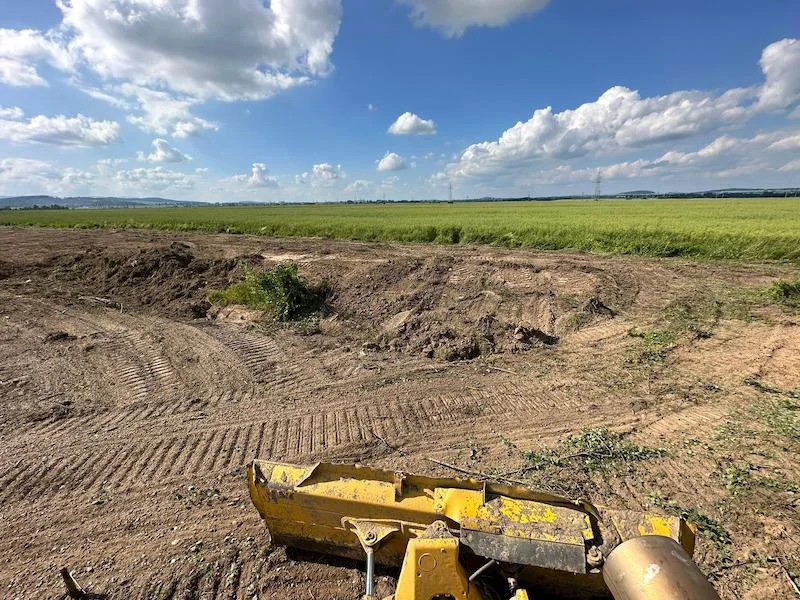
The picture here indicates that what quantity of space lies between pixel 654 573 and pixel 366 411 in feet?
14.2

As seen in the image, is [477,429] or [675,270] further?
[675,270]

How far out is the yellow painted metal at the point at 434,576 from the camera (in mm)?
2090

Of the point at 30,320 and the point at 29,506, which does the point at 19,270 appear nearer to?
the point at 30,320

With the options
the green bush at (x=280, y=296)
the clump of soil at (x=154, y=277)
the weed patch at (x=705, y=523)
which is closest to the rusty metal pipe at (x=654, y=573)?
the weed patch at (x=705, y=523)

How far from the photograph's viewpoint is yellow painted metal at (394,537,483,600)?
2.09 metres

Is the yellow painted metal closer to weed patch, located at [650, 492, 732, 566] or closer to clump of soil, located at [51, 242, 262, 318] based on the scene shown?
weed patch, located at [650, 492, 732, 566]

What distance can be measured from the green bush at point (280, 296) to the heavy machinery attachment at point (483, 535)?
24.9 feet

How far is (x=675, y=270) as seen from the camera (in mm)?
12781

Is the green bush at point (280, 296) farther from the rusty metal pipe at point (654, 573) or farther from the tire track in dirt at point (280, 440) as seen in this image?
the rusty metal pipe at point (654, 573)

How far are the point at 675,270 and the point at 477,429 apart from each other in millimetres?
10581

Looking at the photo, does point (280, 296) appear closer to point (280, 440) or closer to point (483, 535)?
point (280, 440)

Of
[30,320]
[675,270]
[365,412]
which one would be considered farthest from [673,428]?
[30,320]

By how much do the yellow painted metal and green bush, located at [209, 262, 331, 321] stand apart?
335 inches

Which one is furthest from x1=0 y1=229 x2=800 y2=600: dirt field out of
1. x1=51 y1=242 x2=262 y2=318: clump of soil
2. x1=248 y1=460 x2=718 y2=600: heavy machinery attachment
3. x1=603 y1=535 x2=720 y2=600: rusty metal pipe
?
x1=603 y1=535 x2=720 y2=600: rusty metal pipe
